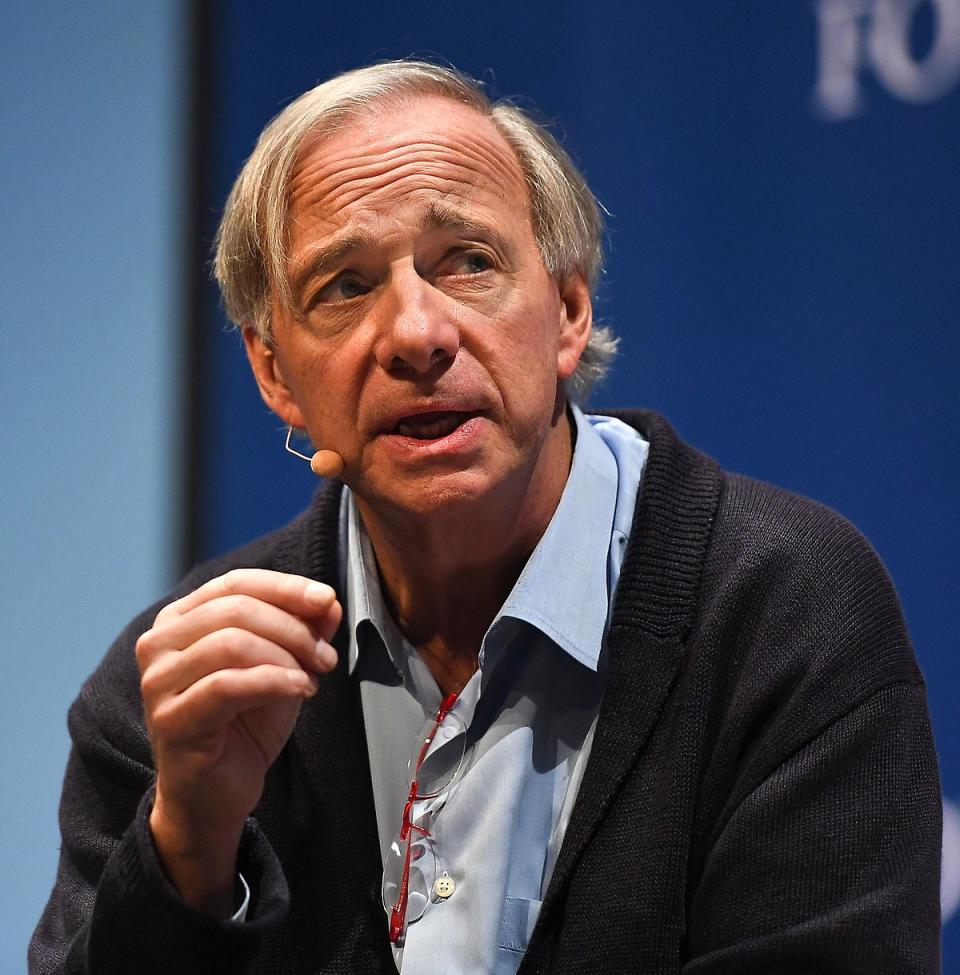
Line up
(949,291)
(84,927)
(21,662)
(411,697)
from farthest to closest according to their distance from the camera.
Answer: (21,662) < (949,291) < (411,697) < (84,927)

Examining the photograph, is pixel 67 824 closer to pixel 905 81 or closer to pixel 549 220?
pixel 549 220

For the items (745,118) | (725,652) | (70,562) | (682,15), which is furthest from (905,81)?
(70,562)

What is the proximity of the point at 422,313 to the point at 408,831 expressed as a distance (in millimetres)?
577

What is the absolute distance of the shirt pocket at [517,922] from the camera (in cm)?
139

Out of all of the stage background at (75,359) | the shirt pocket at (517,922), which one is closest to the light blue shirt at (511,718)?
the shirt pocket at (517,922)

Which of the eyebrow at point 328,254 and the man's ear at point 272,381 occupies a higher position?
the eyebrow at point 328,254

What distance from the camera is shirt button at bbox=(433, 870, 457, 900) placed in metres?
1.42

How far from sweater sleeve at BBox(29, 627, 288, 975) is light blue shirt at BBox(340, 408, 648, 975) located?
206 mm

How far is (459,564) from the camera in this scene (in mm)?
1575

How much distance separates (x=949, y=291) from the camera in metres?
1.93

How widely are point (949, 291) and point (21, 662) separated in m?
1.86

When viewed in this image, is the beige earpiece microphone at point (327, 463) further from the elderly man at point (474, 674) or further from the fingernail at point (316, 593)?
the fingernail at point (316, 593)

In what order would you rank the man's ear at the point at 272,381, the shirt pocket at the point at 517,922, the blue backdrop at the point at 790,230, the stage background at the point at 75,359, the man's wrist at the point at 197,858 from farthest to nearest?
the stage background at the point at 75,359
the blue backdrop at the point at 790,230
the man's ear at the point at 272,381
the shirt pocket at the point at 517,922
the man's wrist at the point at 197,858

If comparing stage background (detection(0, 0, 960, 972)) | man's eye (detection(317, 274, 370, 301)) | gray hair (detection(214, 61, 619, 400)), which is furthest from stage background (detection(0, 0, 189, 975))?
man's eye (detection(317, 274, 370, 301))
